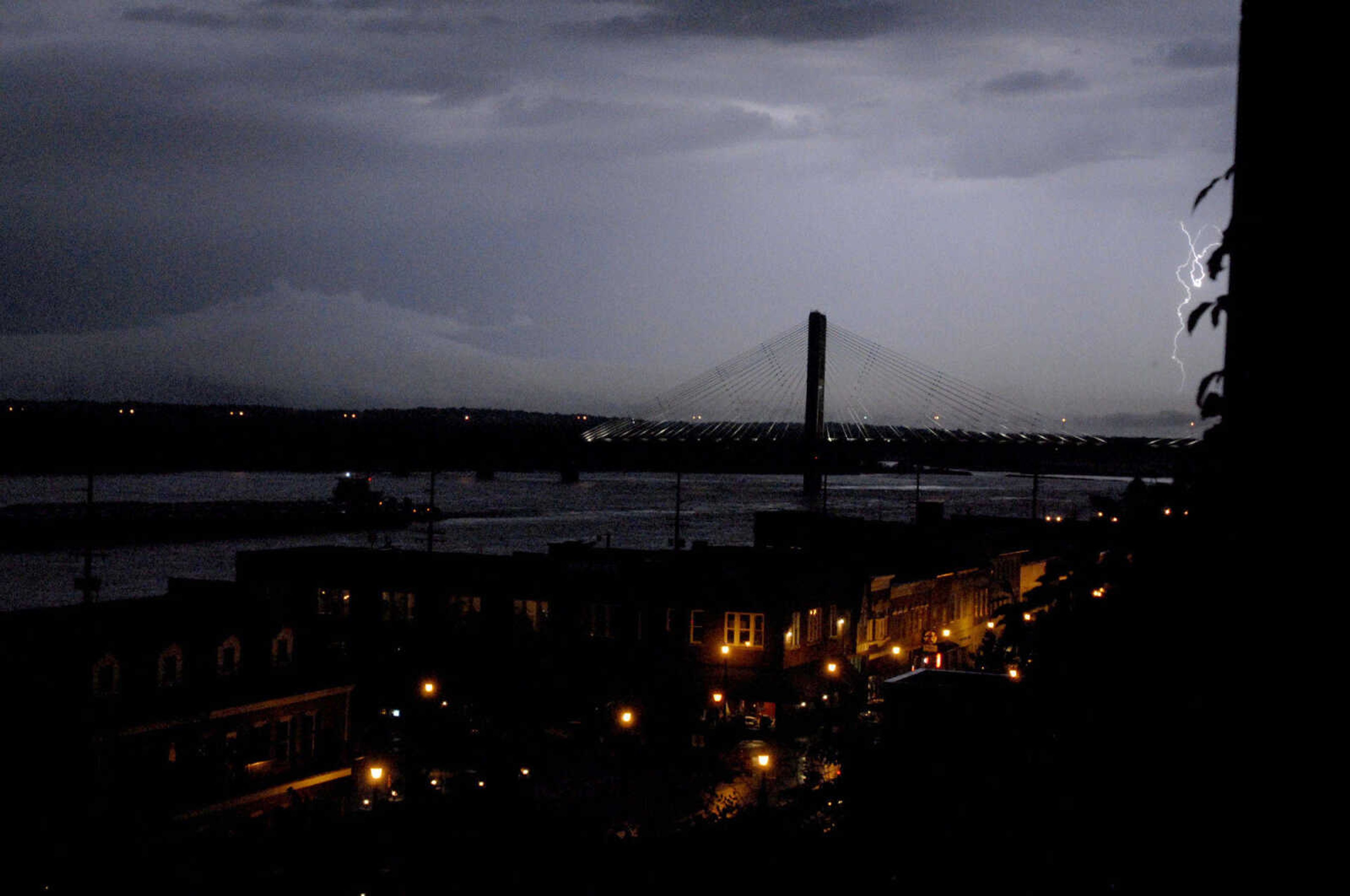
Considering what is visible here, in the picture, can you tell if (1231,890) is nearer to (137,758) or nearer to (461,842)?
(461,842)

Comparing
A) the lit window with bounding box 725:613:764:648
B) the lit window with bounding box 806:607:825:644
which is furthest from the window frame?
the lit window with bounding box 806:607:825:644

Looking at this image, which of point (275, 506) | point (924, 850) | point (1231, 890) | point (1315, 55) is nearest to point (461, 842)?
point (924, 850)

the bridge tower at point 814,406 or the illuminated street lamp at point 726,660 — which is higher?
the bridge tower at point 814,406

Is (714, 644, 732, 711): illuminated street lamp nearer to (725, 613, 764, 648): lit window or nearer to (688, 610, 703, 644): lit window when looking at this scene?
(725, 613, 764, 648): lit window

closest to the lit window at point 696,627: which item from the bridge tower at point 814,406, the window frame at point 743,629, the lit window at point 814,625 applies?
the window frame at point 743,629

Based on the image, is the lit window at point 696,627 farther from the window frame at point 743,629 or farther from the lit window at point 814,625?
the lit window at point 814,625

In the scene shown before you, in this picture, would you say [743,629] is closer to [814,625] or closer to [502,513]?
[814,625]
